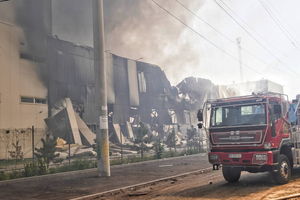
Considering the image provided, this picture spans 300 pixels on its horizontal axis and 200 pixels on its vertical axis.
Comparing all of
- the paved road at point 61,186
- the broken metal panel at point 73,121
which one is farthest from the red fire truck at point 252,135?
the broken metal panel at point 73,121

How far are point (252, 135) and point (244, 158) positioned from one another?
0.66 meters

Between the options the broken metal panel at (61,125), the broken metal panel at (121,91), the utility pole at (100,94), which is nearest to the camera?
the utility pole at (100,94)

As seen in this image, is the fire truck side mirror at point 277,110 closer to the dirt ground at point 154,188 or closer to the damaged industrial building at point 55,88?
the dirt ground at point 154,188

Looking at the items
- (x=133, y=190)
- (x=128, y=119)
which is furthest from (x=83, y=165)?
(x=128, y=119)

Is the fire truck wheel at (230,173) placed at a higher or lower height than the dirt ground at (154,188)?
higher

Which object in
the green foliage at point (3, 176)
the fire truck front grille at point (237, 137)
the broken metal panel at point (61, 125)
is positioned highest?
the broken metal panel at point (61, 125)

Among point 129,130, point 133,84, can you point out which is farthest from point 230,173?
point 133,84

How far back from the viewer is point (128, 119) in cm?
4194

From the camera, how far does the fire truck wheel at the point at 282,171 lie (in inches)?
376

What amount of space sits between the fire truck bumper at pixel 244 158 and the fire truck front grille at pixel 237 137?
310mm

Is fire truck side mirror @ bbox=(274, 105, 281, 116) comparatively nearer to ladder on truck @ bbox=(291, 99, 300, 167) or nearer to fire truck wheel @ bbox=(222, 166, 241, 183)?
ladder on truck @ bbox=(291, 99, 300, 167)

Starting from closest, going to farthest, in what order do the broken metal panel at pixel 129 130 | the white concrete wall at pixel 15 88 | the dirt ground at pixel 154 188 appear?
the dirt ground at pixel 154 188
the white concrete wall at pixel 15 88
the broken metal panel at pixel 129 130

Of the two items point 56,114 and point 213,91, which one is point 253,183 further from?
point 213,91

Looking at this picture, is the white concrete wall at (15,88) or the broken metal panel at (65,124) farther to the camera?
the broken metal panel at (65,124)
